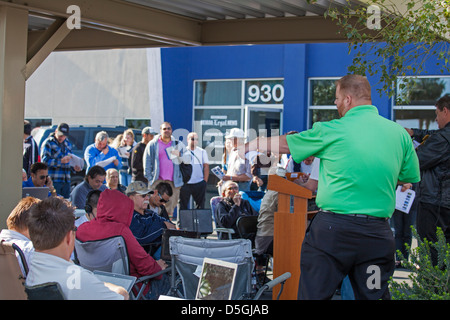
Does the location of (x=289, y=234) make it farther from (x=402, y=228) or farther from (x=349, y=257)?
(x=402, y=228)

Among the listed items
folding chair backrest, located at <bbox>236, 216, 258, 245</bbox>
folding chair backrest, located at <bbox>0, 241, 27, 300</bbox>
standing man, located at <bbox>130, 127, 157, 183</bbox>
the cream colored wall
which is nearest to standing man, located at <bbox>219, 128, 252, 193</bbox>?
standing man, located at <bbox>130, 127, 157, 183</bbox>

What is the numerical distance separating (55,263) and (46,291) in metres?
0.16

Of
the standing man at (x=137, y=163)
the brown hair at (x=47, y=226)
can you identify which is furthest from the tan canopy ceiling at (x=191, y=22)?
the brown hair at (x=47, y=226)

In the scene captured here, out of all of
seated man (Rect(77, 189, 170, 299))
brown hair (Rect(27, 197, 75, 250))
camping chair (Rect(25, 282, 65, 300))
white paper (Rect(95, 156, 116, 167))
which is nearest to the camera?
camping chair (Rect(25, 282, 65, 300))

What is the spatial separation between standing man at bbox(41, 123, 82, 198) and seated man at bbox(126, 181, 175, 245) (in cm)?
476

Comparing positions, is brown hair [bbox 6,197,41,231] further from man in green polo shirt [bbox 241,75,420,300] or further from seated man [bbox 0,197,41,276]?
man in green polo shirt [bbox 241,75,420,300]

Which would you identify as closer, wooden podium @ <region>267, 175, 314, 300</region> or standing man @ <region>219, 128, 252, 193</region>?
wooden podium @ <region>267, 175, 314, 300</region>

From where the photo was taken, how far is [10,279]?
144 inches

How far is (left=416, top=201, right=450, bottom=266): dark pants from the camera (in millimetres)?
6184

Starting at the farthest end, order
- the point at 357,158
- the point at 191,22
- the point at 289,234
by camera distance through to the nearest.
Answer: the point at 191,22 < the point at 289,234 < the point at 357,158

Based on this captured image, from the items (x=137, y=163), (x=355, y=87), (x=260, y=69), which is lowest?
(x=137, y=163)

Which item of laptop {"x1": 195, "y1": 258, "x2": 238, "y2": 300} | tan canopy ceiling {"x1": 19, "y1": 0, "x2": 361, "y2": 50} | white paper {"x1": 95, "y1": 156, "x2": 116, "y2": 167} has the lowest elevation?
laptop {"x1": 195, "y1": 258, "x2": 238, "y2": 300}

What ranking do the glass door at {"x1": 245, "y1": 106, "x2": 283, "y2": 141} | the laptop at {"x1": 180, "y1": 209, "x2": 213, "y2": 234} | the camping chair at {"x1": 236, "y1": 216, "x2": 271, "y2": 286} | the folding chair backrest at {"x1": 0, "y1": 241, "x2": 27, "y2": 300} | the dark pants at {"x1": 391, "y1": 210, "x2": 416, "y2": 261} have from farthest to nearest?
1. the glass door at {"x1": 245, "y1": 106, "x2": 283, "y2": 141}
2. the dark pants at {"x1": 391, "y1": 210, "x2": 416, "y2": 261}
3. the laptop at {"x1": 180, "y1": 209, "x2": 213, "y2": 234}
4. the camping chair at {"x1": 236, "y1": 216, "x2": 271, "y2": 286}
5. the folding chair backrest at {"x1": 0, "y1": 241, "x2": 27, "y2": 300}

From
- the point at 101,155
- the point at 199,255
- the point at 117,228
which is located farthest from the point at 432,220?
the point at 101,155
